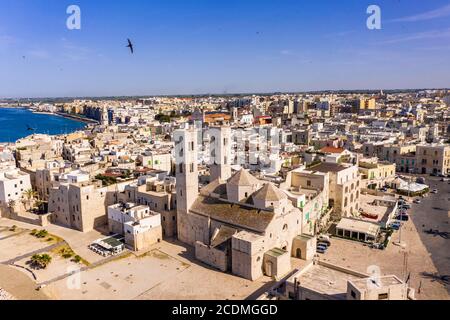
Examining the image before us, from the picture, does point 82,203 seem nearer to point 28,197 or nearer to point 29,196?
point 29,196

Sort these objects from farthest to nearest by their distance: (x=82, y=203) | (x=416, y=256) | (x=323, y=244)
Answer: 1. (x=82, y=203)
2. (x=323, y=244)
3. (x=416, y=256)

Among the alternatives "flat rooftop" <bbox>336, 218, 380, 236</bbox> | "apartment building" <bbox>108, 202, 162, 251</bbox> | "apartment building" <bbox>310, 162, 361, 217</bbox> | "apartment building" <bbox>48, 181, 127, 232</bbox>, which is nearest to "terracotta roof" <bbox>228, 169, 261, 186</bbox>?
"apartment building" <bbox>108, 202, 162, 251</bbox>

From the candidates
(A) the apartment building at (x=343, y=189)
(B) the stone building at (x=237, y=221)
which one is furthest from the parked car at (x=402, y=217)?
(B) the stone building at (x=237, y=221)

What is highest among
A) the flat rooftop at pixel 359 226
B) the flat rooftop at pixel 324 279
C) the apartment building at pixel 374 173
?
the apartment building at pixel 374 173

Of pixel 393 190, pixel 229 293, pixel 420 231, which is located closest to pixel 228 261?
pixel 229 293

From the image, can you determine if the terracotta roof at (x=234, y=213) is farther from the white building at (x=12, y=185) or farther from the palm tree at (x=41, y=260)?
the white building at (x=12, y=185)

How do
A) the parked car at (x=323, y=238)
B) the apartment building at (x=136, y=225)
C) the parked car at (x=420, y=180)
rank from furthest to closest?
the parked car at (x=420, y=180), the parked car at (x=323, y=238), the apartment building at (x=136, y=225)

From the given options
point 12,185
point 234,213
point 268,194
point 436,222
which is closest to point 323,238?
point 268,194

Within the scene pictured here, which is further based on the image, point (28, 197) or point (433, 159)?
point (433, 159)
